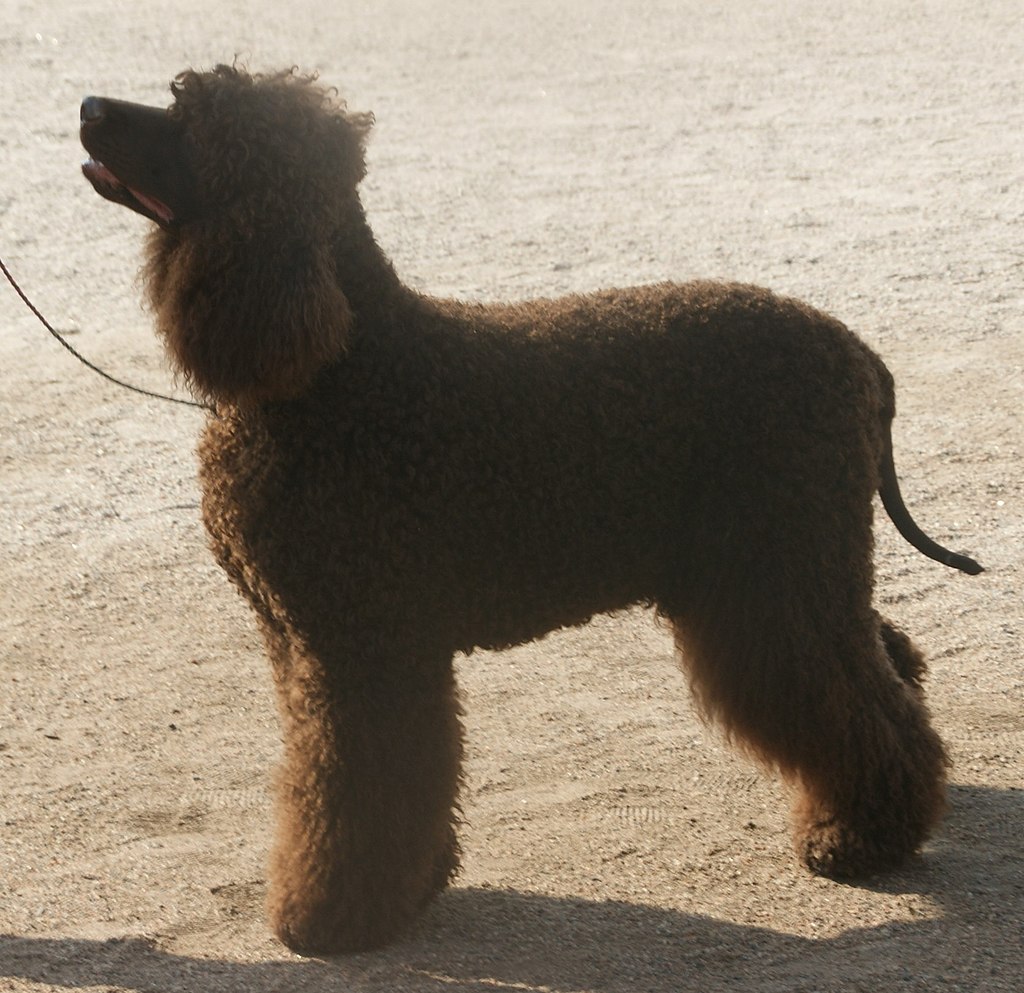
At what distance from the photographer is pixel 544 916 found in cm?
429

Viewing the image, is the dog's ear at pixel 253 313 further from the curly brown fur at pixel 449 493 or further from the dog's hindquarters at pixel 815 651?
the dog's hindquarters at pixel 815 651

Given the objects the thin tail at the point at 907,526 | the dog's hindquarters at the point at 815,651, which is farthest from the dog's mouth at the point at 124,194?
the thin tail at the point at 907,526

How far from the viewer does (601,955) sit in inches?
160

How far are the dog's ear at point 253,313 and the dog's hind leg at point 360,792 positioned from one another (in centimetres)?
82

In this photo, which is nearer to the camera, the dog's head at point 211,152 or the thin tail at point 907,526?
the dog's head at point 211,152

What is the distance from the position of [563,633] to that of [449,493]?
2.20 m

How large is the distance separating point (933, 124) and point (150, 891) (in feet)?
37.5

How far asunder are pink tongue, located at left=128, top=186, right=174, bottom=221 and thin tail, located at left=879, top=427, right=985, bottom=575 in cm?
237

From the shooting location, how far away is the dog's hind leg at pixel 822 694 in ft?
13.9

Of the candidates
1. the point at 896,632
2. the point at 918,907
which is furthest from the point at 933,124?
the point at 918,907

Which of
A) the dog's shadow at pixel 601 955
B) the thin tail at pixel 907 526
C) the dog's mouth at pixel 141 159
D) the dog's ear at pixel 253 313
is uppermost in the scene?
the dog's mouth at pixel 141 159

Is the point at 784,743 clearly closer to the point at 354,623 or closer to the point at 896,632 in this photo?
the point at 896,632

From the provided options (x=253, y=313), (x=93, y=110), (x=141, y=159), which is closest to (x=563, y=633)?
(x=253, y=313)

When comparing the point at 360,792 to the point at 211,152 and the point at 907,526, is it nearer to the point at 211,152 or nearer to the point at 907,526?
the point at 211,152
